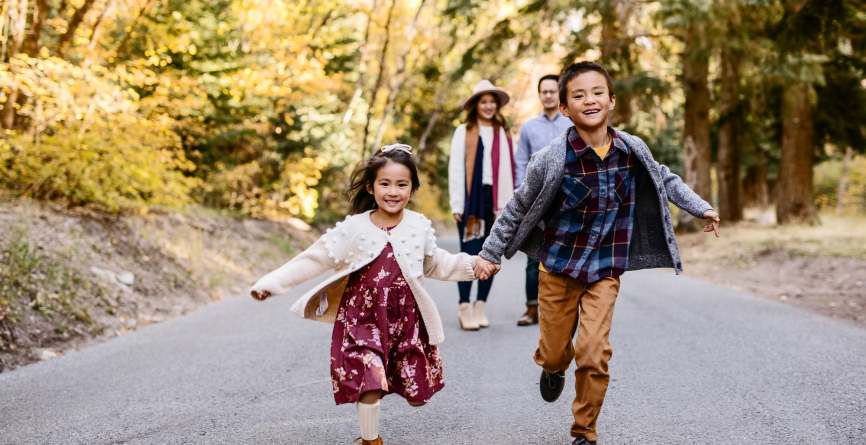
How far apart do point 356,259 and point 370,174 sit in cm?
44

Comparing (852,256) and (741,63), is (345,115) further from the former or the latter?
(852,256)

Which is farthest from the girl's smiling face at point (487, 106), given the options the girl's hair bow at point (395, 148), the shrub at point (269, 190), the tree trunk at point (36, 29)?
the shrub at point (269, 190)

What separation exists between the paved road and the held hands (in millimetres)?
815

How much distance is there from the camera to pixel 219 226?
12.6m

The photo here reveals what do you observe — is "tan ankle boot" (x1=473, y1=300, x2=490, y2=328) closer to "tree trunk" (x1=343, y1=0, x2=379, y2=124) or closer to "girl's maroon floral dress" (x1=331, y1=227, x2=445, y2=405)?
"girl's maroon floral dress" (x1=331, y1=227, x2=445, y2=405)

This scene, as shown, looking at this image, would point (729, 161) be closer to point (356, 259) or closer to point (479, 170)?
point (479, 170)

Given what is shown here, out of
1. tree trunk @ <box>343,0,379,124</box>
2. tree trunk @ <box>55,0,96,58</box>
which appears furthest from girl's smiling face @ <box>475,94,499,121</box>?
tree trunk @ <box>343,0,379,124</box>

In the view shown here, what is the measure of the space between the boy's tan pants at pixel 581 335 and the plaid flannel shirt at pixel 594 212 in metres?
0.10

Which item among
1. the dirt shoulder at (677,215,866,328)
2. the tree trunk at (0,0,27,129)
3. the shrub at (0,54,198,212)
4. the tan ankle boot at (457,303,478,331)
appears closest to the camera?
the tan ankle boot at (457,303,478,331)

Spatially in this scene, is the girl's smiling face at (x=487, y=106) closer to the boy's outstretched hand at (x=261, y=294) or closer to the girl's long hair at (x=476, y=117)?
the girl's long hair at (x=476, y=117)

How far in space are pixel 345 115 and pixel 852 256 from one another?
11396mm

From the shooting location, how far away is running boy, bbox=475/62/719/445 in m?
3.35

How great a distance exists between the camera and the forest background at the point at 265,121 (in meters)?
7.94

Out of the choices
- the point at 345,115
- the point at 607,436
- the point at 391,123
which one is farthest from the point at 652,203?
the point at 391,123
